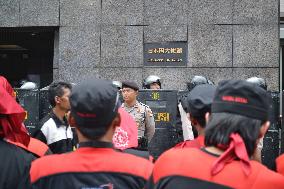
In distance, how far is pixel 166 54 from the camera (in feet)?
41.1

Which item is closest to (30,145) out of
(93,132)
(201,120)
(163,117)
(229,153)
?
(93,132)

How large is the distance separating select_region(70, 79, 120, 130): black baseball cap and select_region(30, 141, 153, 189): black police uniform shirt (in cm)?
12

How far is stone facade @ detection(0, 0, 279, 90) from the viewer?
40.5ft

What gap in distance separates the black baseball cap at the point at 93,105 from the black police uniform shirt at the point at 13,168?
73 centimetres

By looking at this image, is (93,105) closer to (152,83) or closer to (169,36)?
(152,83)

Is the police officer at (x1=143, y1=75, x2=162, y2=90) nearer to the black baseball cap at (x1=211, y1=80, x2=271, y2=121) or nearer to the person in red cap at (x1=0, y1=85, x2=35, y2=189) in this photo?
the person in red cap at (x1=0, y1=85, x2=35, y2=189)

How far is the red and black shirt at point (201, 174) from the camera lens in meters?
2.32

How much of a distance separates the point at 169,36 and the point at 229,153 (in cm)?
1030

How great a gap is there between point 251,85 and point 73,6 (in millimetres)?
10788

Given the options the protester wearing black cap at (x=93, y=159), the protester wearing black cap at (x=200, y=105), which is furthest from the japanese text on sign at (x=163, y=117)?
the protester wearing black cap at (x=93, y=159)

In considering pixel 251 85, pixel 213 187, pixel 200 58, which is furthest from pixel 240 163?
pixel 200 58

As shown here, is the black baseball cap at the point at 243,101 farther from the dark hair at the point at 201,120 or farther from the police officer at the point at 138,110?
the police officer at the point at 138,110

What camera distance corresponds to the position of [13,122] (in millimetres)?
3473

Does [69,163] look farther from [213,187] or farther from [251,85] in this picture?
[251,85]
